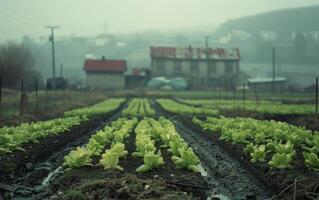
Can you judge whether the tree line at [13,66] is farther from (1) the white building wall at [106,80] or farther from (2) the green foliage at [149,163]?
(2) the green foliage at [149,163]

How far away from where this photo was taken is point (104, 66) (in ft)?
241

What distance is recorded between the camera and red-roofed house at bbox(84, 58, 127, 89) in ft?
239

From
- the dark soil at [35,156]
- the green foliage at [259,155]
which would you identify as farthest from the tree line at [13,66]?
the green foliage at [259,155]

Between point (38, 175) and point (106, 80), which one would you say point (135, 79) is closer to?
point (106, 80)

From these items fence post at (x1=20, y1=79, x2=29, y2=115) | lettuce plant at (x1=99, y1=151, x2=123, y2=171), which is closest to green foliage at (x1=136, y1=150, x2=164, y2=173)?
lettuce plant at (x1=99, y1=151, x2=123, y2=171)

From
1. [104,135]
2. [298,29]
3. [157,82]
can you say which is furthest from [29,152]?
[298,29]

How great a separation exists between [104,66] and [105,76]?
65.0 inches

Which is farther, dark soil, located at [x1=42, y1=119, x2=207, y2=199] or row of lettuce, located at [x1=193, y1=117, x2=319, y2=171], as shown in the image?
row of lettuce, located at [x1=193, y1=117, x2=319, y2=171]

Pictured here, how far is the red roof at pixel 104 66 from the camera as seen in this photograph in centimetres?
7269

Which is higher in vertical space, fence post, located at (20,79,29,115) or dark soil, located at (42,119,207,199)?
fence post, located at (20,79,29,115)

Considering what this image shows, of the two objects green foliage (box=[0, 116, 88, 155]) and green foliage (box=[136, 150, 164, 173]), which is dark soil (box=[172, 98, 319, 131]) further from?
green foliage (box=[136, 150, 164, 173])

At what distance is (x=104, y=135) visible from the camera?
13.1 m

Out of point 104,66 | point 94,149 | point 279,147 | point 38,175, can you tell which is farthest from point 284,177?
point 104,66

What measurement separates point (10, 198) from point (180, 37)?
6950 inches
